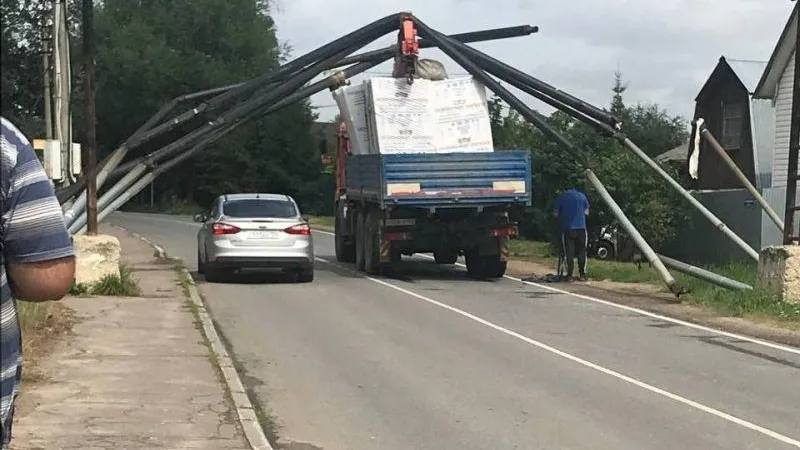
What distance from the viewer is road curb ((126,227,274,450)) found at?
7320mm

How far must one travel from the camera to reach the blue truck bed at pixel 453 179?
18.6 meters

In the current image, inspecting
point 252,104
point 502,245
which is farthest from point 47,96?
point 502,245

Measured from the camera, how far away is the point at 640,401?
352 inches

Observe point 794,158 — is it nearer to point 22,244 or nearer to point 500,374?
point 500,374

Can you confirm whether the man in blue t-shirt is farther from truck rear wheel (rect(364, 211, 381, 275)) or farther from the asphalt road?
truck rear wheel (rect(364, 211, 381, 275))

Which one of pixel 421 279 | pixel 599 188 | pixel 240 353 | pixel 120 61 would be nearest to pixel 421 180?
pixel 421 279

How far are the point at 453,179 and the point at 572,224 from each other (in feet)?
8.25

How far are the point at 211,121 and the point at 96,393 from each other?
44.8 feet

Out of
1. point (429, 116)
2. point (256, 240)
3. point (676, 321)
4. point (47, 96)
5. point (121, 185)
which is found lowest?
point (676, 321)

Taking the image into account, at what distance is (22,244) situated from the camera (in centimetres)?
→ 296

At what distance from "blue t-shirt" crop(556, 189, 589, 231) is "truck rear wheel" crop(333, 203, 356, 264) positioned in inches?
216

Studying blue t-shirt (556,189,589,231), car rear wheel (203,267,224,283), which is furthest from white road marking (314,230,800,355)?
car rear wheel (203,267,224,283)

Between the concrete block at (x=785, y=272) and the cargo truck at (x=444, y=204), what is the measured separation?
4.85m

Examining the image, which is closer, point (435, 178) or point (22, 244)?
point (22, 244)
